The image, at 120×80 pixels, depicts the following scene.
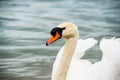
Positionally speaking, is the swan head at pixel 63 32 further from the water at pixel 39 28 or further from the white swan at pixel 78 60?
the water at pixel 39 28

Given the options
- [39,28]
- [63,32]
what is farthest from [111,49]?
[39,28]

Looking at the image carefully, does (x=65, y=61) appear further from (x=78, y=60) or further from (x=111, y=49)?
(x=78, y=60)

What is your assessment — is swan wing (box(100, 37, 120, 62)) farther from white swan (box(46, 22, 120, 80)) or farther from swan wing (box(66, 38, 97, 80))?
swan wing (box(66, 38, 97, 80))

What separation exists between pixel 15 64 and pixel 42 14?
5.17 metres

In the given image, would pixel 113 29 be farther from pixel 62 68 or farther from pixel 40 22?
pixel 62 68

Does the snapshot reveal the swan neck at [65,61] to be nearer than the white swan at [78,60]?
No

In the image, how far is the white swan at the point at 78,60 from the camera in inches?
197

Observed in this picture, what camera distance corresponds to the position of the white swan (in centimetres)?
501

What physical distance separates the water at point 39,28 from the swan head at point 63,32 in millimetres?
2355

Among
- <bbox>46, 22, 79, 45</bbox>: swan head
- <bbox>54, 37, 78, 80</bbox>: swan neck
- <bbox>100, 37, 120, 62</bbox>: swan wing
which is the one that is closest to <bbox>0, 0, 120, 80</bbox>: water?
<bbox>100, 37, 120, 62</bbox>: swan wing

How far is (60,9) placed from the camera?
13797 mm

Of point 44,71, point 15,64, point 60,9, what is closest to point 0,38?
point 15,64

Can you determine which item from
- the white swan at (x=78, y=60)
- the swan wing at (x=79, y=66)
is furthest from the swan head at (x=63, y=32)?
the swan wing at (x=79, y=66)

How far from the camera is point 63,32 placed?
16.3ft
